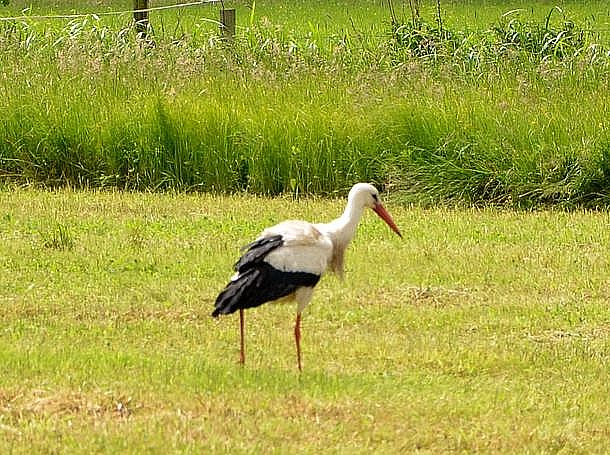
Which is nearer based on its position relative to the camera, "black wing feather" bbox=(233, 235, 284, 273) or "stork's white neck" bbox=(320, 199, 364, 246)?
"black wing feather" bbox=(233, 235, 284, 273)

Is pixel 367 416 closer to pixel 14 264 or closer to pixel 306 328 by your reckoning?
pixel 306 328

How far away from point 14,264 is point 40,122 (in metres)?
4.04

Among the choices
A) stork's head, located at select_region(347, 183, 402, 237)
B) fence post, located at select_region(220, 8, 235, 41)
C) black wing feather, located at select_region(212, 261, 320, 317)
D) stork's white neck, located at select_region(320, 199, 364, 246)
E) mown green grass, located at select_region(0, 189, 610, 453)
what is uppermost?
stork's head, located at select_region(347, 183, 402, 237)

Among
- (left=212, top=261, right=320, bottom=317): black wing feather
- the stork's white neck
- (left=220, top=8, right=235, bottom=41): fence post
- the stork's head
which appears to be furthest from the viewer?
(left=220, top=8, right=235, bottom=41): fence post

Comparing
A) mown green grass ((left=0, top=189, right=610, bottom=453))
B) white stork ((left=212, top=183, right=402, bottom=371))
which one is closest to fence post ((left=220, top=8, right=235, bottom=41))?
mown green grass ((left=0, top=189, right=610, bottom=453))

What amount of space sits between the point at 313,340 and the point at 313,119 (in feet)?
16.8

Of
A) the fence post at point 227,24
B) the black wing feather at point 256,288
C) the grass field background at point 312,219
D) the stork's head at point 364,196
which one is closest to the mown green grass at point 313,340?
the grass field background at point 312,219

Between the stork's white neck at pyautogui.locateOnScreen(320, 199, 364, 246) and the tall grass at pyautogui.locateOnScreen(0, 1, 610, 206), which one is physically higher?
the stork's white neck at pyautogui.locateOnScreen(320, 199, 364, 246)

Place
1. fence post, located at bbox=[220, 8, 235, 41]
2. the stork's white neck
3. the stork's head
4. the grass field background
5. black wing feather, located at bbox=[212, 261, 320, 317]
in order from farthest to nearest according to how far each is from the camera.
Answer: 1. fence post, located at bbox=[220, 8, 235, 41]
2. the stork's head
3. the stork's white neck
4. black wing feather, located at bbox=[212, 261, 320, 317]
5. the grass field background

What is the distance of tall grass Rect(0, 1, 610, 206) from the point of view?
1123 centimetres

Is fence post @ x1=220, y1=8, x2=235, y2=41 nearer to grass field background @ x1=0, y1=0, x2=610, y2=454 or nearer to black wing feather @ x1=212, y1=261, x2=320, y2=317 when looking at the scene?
grass field background @ x1=0, y1=0, x2=610, y2=454

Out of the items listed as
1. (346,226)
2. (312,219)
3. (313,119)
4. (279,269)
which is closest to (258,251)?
(279,269)

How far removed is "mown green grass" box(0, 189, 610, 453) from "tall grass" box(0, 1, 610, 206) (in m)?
0.76

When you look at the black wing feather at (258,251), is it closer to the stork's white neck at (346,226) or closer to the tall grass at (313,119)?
the stork's white neck at (346,226)
